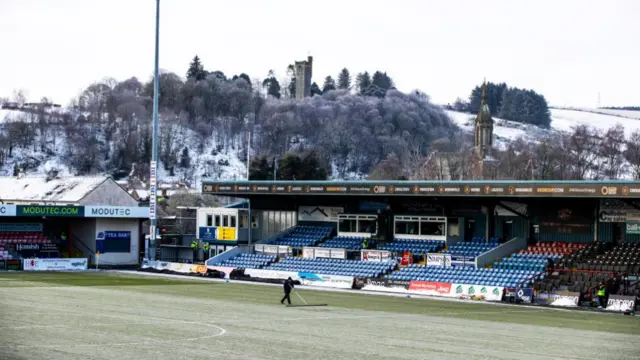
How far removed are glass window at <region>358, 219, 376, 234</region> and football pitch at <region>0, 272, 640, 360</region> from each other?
50.3ft

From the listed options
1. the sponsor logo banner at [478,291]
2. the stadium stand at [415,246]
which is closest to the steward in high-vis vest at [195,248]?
the stadium stand at [415,246]

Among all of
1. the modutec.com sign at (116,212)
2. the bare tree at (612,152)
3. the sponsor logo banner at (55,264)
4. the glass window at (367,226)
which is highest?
the bare tree at (612,152)

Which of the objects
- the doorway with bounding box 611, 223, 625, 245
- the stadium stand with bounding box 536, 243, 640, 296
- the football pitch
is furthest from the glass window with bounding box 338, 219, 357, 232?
the doorway with bounding box 611, 223, 625, 245

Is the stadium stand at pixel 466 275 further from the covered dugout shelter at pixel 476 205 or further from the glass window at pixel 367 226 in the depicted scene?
the glass window at pixel 367 226

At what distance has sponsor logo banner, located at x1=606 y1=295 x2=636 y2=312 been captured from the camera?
4400 centimetres

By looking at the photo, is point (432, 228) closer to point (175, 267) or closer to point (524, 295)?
point (524, 295)

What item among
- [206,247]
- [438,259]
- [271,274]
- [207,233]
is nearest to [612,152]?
[207,233]

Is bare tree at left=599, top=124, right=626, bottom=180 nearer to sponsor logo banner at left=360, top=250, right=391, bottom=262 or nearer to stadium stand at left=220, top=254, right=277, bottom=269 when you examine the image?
stadium stand at left=220, top=254, right=277, bottom=269

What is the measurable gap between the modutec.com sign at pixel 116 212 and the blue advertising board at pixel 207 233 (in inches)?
187

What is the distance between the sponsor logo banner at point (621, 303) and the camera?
4400 cm

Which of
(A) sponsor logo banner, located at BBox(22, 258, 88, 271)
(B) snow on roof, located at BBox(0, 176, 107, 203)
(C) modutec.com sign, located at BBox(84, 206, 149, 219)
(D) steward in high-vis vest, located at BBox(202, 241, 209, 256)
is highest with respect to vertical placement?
(B) snow on roof, located at BBox(0, 176, 107, 203)

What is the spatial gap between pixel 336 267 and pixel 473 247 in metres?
8.76

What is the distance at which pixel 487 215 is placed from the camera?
60.6 meters

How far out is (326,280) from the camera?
57438mm
